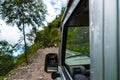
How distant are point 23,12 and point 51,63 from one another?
43.4 ft

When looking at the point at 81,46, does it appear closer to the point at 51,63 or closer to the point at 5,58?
the point at 51,63

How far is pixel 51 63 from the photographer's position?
3.98 m

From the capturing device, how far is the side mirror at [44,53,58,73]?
3850 millimetres

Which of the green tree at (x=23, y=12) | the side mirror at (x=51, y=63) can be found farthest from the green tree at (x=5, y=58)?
the side mirror at (x=51, y=63)

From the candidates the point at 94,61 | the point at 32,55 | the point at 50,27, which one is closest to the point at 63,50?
the point at 94,61

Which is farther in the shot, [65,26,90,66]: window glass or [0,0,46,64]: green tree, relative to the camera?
[0,0,46,64]: green tree

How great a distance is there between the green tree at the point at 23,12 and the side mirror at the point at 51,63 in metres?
12.7

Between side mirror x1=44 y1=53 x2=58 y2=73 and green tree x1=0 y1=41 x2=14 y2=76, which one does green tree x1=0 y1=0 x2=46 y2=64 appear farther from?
side mirror x1=44 y1=53 x2=58 y2=73

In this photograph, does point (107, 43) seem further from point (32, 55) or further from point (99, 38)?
point (32, 55)

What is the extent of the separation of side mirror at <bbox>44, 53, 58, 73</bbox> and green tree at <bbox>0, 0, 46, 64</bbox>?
12.7 meters

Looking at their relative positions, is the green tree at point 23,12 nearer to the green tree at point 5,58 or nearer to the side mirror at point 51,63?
the green tree at point 5,58

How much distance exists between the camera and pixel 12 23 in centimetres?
1708

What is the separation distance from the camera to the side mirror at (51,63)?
12.6ft

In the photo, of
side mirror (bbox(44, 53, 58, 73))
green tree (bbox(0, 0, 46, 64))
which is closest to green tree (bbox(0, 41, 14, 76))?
green tree (bbox(0, 0, 46, 64))
